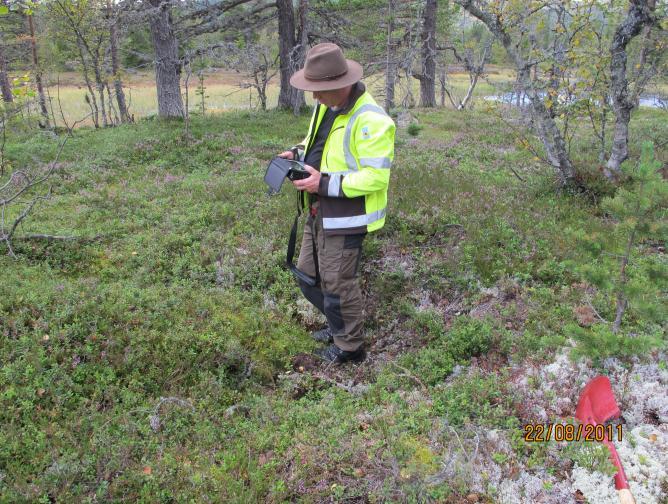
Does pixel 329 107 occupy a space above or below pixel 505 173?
above

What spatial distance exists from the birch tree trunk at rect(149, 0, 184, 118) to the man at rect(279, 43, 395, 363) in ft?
36.8

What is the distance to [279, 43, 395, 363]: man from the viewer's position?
4.15 metres

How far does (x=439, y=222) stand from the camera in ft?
23.0

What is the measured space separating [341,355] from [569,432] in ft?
7.43

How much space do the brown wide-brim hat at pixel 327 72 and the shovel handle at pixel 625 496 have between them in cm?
349

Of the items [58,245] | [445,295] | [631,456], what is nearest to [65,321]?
[58,245]

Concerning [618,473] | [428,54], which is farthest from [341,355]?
[428,54]

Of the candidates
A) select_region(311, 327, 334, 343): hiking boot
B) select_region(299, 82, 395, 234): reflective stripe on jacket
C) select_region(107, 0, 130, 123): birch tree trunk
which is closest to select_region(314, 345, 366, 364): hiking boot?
select_region(311, 327, 334, 343): hiking boot

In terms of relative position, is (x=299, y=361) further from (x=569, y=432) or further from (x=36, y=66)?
(x=36, y=66)

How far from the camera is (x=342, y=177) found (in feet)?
13.9

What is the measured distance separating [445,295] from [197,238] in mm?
3657

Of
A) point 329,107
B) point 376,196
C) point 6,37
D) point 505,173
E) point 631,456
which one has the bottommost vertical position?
point 631,456

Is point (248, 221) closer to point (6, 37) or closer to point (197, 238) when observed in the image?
point (197, 238)

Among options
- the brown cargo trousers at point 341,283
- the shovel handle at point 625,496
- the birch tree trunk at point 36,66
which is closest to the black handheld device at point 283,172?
the brown cargo trousers at point 341,283
